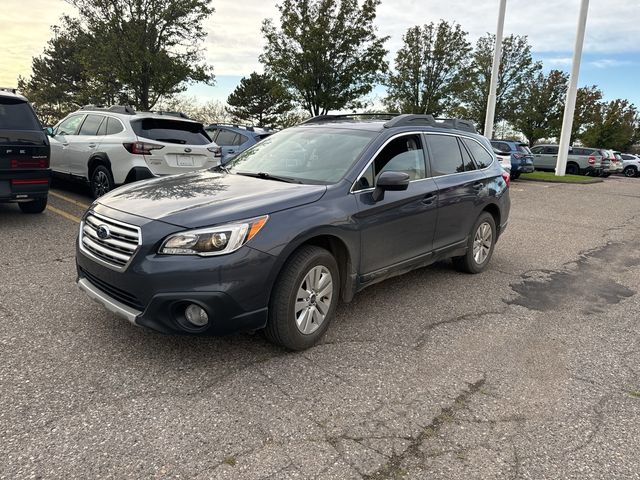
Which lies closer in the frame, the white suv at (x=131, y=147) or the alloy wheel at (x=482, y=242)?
the alloy wheel at (x=482, y=242)

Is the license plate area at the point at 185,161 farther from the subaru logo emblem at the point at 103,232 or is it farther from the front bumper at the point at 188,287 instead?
the front bumper at the point at 188,287

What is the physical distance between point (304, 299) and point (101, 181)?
5.81m

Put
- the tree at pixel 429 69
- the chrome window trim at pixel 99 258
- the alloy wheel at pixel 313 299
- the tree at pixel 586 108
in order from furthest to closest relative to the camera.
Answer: the tree at pixel 586 108 → the tree at pixel 429 69 → the alloy wheel at pixel 313 299 → the chrome window trim at pixel 99 258

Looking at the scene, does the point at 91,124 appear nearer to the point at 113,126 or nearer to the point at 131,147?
the point at 113,126

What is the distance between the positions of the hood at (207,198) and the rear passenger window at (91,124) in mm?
4911

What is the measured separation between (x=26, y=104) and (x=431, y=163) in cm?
544

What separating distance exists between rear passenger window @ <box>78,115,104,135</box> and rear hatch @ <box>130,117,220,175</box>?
1060 mm

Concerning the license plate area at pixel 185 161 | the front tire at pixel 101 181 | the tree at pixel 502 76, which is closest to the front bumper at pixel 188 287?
the license plate area at pixel 185 161

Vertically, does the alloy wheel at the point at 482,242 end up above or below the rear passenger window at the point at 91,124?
below

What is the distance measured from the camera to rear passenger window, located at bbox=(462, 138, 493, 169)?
220 inches

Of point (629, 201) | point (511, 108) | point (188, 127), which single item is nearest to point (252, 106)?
point (511, 108)

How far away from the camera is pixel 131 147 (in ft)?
24.2

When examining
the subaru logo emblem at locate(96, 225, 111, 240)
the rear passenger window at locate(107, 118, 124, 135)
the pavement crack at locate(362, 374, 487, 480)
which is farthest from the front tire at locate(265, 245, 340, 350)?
the rear passenger window at locate(107, 118, 124, 135)

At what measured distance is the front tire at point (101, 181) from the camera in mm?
7707
